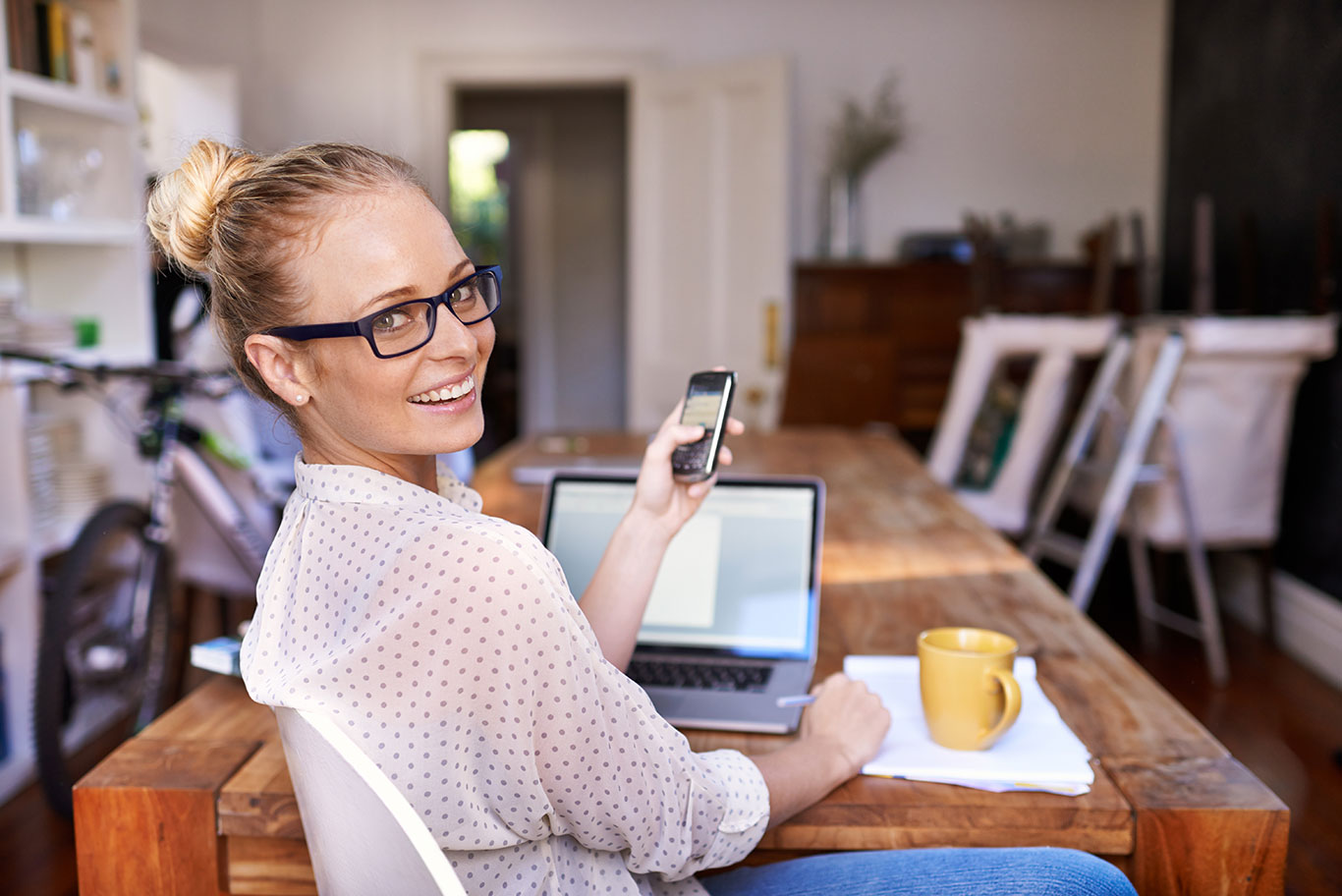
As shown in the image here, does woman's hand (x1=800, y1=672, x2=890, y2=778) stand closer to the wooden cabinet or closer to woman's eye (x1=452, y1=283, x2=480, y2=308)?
woman's eye (x1=452, y1=283, x2=480, y2=308)

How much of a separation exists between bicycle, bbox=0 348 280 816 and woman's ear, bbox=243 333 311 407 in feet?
5.20

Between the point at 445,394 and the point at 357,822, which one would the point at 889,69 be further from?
the point at 357,822

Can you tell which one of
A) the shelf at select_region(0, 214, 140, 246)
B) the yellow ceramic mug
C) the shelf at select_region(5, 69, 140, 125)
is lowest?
the yellow ceramic mug

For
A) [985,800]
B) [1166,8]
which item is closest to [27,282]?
[985,800]

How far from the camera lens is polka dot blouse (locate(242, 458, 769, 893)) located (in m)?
0.69

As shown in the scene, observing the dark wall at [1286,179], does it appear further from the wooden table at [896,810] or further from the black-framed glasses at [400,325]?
the black-framed glasses at [400,325]

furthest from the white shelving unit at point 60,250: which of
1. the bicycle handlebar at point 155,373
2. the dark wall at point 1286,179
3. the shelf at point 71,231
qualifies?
the dark wall at point 1286,179

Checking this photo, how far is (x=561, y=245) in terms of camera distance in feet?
25.7

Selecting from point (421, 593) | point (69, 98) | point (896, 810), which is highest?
point (69, 98)

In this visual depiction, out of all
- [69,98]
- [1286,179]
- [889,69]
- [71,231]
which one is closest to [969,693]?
[71,231]

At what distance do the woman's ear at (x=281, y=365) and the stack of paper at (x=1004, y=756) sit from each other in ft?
1.93

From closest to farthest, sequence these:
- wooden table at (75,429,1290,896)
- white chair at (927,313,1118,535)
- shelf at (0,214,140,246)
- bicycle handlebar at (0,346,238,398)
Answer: wooden table at (75,429,1290,896), bicycle handlebar at (0,346,238,398), shelf at (0,214,140,246), white chair at (927,313,1118,535)

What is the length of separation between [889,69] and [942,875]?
16.7ft

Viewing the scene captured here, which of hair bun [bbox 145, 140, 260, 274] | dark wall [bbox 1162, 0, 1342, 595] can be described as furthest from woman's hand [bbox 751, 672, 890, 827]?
dark wall [bbox 1162, 0, 1342, 595]
